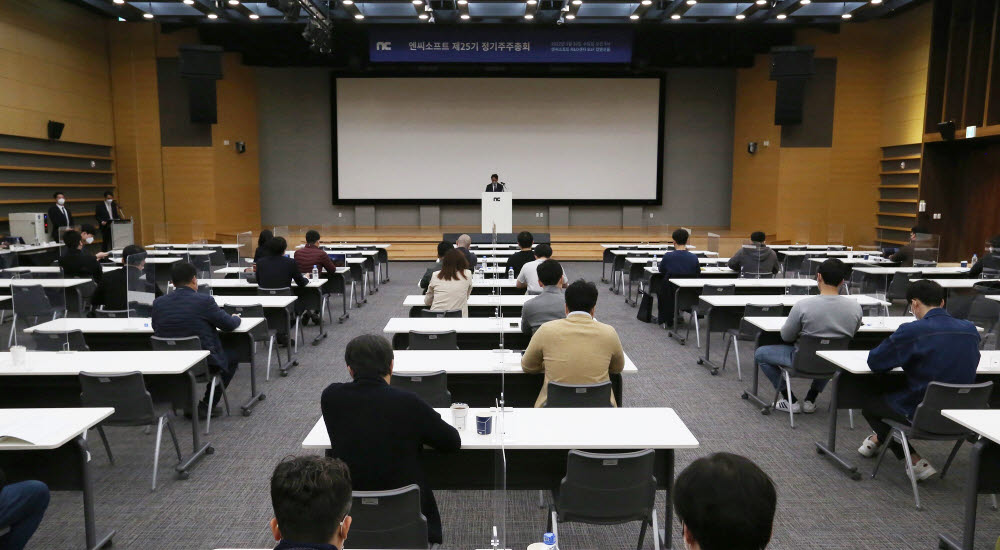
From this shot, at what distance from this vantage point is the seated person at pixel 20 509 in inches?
102

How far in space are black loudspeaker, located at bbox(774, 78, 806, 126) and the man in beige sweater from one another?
11641 millimetres

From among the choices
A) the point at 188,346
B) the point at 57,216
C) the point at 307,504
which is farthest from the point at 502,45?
the point at 307,504

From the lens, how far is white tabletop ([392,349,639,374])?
13.1 feet

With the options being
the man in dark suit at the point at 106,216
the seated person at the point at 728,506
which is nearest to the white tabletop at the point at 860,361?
the seated person at the point at 728,506

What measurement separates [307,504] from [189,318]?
11.8 feet

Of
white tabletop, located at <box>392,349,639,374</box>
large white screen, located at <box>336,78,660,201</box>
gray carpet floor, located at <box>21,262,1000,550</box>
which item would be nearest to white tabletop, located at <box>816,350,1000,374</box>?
gray carpet floor, located at <box>21,262,1000,550</box>

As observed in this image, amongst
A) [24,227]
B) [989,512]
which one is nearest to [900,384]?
[989,512]

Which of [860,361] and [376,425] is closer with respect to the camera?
[376,425]

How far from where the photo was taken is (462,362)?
4.16 m

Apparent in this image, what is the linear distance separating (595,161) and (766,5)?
5537mm

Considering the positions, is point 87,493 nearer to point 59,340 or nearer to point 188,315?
point 188,315

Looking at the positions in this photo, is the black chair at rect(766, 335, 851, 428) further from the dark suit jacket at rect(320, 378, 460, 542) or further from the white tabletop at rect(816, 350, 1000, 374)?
the dark suit jacket at rect(320, 378, 460, 542)

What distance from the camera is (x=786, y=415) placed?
5.29 m

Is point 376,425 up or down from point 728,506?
down
